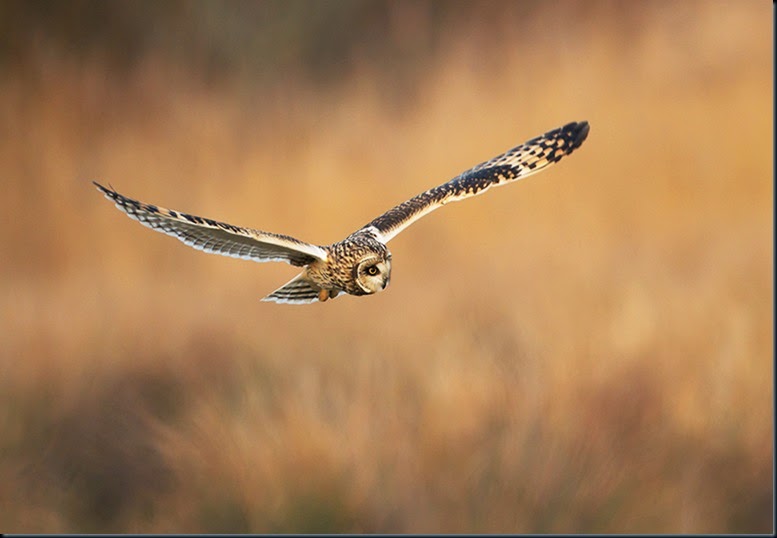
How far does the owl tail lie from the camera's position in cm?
269

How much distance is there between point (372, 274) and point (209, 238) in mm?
346

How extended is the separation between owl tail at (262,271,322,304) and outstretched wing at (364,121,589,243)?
195mm

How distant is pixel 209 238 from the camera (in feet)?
8.52

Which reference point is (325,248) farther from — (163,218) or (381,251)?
(163,218)

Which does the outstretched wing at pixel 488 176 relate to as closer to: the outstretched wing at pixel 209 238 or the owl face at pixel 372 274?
the owl face at pixel 372 274

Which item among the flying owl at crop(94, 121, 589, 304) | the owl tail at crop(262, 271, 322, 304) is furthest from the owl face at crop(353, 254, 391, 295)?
the owl tail at crop(262, 271, 322, 304)

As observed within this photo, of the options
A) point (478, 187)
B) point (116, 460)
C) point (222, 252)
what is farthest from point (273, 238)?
point (116, 460)

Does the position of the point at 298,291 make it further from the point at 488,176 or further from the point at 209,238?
the point at 488,176

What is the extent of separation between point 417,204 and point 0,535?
7.69 metres

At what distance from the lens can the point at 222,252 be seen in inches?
102

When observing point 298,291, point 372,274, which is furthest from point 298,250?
point 298,291

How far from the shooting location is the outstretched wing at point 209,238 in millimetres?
2447

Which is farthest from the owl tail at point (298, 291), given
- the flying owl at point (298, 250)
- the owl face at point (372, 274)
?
the owl face at point (372, 274)

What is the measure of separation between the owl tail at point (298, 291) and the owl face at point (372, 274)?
5.4 inches
